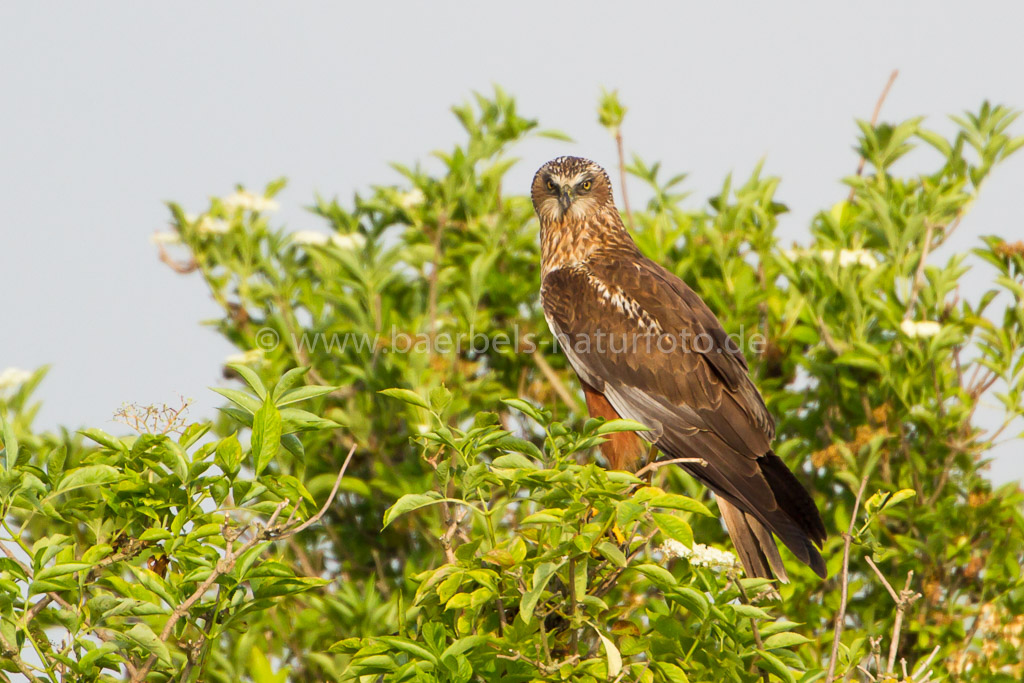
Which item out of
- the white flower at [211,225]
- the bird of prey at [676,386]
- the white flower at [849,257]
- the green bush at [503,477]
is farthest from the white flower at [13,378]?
the white flower at [849,257]

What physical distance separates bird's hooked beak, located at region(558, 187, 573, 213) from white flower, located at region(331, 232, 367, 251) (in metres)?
1.22

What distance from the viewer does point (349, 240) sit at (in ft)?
18.7

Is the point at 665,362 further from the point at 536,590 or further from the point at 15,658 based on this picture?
the point at 15,658

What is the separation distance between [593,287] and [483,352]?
2.48 ft

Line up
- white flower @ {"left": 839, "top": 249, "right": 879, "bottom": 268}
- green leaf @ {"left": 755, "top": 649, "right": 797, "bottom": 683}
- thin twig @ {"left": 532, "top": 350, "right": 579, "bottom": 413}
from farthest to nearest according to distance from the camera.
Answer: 1. thin twig @ {"left": 532, "top": 350, "right": 579, "bottom": 413}
2. white flower @ {"left": 839, "top": 249, "right": 879, "bottom": 268}
3. green leaf @ {"left": 755, "top": 649, "right": 797, "bottom": 683}

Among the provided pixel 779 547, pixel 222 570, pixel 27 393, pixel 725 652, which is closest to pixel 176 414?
pixel 222 570

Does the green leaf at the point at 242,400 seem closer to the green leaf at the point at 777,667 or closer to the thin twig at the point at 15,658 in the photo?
the thin twig at the point at 15,658

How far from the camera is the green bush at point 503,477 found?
2.56m

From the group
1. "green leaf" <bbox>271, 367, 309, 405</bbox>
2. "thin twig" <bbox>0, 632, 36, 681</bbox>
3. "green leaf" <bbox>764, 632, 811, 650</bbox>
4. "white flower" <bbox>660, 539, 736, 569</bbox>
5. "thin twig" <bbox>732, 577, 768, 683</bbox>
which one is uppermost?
"green leaf" <bbox>271, 367, 309, 405</bbox>

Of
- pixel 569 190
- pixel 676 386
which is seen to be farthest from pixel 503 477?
pixel 569 190

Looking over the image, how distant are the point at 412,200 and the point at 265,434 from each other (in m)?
3.57

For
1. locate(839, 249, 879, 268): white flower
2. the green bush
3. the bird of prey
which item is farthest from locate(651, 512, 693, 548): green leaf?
locate(839, 249, 879, 268): white flower

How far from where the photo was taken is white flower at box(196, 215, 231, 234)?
19.2 ft

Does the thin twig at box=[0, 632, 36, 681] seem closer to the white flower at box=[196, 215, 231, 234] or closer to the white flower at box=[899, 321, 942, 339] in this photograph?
the white flower at box=[196, 215, 231, 234]
